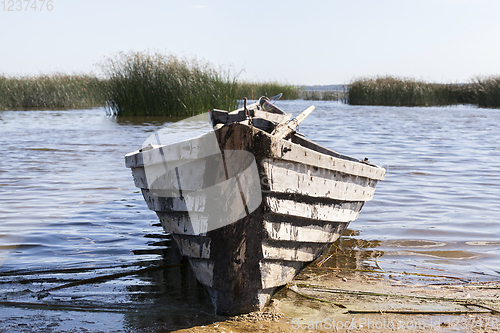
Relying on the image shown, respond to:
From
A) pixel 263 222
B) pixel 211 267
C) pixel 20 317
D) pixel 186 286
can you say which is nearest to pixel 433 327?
pixel 263 222

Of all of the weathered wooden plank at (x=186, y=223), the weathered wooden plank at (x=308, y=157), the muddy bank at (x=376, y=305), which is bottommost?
the muddy bank at (x=376, y=305)

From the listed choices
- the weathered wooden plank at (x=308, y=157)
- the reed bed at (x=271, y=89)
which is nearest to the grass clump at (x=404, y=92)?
the reed bed at (x=271, y=89)

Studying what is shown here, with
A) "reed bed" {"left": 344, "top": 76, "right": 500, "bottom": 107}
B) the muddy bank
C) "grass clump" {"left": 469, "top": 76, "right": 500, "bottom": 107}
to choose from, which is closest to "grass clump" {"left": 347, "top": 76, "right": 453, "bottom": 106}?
"reed bed" {"left": 344, "top": 76, "right": 500, "bottom": 107}

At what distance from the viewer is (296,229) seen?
297 centimetres

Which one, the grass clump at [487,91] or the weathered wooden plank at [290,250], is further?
the grass clump at [487,91]

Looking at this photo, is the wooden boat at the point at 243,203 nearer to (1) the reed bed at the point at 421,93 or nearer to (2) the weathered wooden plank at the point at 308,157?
(2) the weathered wooden plank at the point at 308,157

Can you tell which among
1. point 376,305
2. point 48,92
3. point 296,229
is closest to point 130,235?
point 296,229

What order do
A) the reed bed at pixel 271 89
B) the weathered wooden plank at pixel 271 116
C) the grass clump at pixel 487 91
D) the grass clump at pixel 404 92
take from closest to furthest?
the weathered wooden plank at pixel 271 116 < the grass clump at pixel 487 91 < the grass clump at pixel 404 92 < the reed bed at pixel 271 89

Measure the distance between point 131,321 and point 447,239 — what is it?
11.2 feet

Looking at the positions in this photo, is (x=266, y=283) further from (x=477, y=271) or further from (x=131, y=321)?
(x=477, y=271)

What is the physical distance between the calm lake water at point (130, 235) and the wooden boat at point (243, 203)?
1.25ft

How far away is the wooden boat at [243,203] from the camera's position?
104 inches

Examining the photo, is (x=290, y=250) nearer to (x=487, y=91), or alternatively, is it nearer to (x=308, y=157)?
(x=308, y=157)

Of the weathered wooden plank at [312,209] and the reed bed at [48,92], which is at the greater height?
the reed bed at [48,92]
